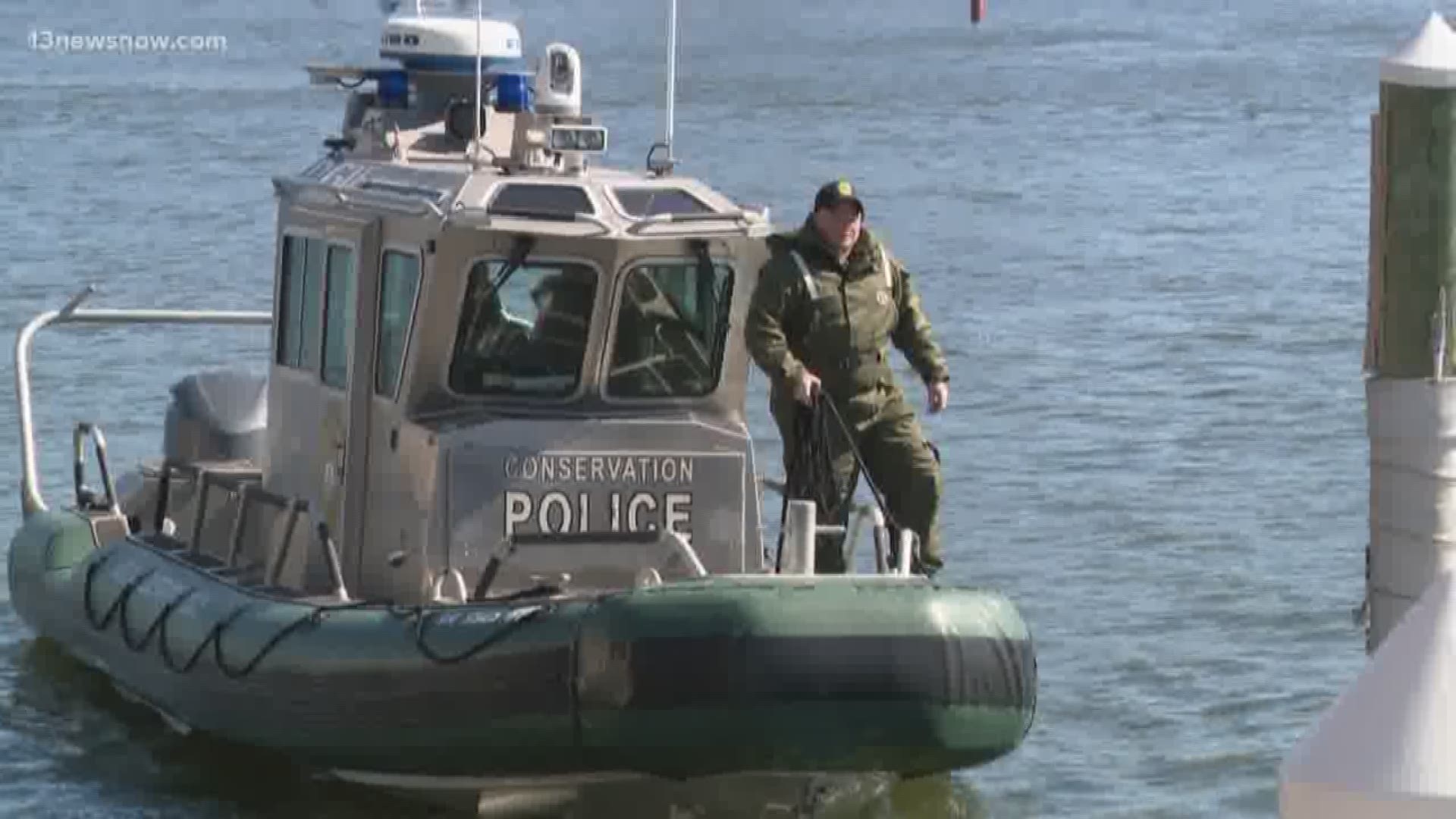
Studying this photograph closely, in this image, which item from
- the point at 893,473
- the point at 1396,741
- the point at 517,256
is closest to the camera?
the point at 1396,741

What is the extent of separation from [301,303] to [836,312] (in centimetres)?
214

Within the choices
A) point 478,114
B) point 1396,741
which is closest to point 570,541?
point 478,114

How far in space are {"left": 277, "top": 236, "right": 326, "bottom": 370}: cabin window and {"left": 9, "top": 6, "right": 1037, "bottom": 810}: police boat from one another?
0.02 metres

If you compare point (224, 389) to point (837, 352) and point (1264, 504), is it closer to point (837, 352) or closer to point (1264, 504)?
point (837, 352)

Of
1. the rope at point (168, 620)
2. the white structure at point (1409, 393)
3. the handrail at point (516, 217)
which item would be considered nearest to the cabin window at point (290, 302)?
the rope at point (168, 620)

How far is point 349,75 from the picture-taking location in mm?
11414

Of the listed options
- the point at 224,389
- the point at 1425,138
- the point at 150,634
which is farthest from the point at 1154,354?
the point at 1425,138

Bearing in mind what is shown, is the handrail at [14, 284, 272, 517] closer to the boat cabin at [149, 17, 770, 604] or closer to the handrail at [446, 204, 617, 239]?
the boat cabin at [149, 17, 770, 604]

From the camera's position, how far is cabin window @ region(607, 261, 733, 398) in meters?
10.1

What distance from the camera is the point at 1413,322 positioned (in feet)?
26.1

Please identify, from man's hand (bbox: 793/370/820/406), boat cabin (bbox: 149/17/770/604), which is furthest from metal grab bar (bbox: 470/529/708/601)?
man's hand (bbox: 793/370/820/406)

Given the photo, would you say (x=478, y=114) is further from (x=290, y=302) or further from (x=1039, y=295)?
(x=1039, y=295)

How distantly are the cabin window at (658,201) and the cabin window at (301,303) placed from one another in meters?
1.31

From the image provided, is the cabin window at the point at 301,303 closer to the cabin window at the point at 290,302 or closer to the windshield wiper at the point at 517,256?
the cabin window at the point at 290,302
